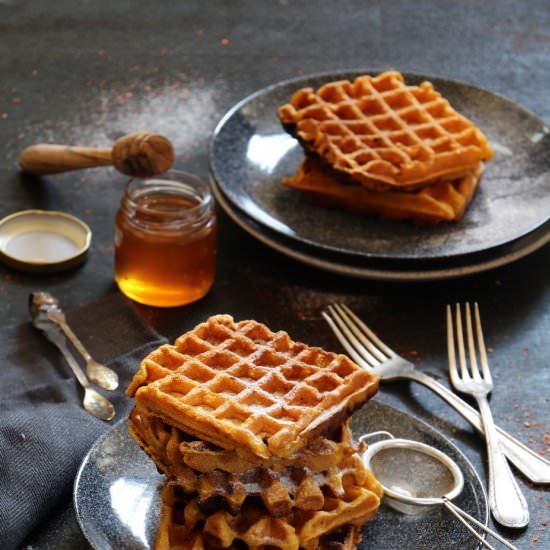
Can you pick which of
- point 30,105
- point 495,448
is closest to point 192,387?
point 495,448

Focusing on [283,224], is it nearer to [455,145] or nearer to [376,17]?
[455,145]

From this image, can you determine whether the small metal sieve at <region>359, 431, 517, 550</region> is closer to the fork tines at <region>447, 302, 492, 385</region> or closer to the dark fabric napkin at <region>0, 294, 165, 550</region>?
the fork tines at <region>447, 302, 492, 385</region>

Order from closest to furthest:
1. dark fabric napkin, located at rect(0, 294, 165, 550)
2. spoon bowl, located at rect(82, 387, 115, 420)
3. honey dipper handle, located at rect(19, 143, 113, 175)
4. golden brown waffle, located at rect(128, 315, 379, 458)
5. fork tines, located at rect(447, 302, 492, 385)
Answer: golden brown waffle, located at rect(128, 315, 379, 458), dark fabric napkin, located at rect(0, 294, 165, 550), spoon bowl, located at rect(82, 387, 115, 420), fork tines, located at rect(447, 302, 492, 385), honey dipper handle, located at rect(19, 143, 113, 175)

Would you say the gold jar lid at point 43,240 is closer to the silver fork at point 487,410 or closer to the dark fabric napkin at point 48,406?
the dark fabric napkin at point 48,406

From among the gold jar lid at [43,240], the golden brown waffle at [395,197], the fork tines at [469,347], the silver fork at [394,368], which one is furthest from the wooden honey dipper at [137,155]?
the fork tines at [469,347]

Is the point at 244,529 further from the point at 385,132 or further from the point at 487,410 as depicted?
the point at 385,132

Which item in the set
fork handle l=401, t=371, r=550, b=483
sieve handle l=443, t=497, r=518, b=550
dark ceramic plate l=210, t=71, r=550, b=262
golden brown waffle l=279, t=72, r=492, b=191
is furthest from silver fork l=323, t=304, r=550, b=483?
golden brown waffle l=279, t=72, r=492, b=191

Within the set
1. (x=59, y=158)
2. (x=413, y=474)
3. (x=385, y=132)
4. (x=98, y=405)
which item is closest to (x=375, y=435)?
(x=413, y=474)
